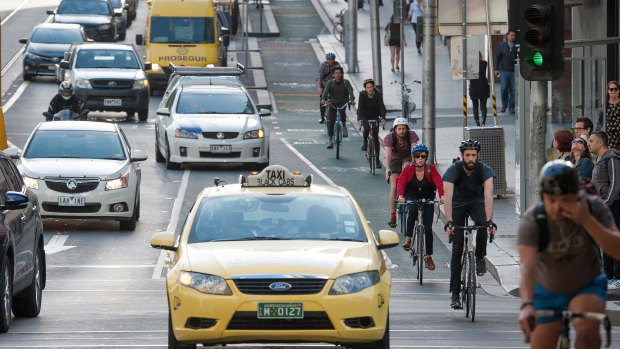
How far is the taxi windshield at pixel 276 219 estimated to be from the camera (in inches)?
456

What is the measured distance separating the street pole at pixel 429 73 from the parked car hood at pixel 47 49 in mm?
18543

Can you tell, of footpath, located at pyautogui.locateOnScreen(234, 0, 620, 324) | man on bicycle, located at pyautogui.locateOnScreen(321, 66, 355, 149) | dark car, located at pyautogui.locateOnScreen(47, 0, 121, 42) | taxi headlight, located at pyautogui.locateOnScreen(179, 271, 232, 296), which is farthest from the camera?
dark car, located at pyautogui.locateOnScreen(47, 0, 121, 42)

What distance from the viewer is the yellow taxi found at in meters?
10.5

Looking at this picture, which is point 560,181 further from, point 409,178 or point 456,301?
point 409,178

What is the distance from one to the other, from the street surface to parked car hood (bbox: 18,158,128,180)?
0.92 meters

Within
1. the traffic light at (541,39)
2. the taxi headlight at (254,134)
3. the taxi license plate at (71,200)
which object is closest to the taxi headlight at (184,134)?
the taxi headlight at (254,134)

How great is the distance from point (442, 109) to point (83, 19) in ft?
54.6

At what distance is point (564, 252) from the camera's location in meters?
8.12

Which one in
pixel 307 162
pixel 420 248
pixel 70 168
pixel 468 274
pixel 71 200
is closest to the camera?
pixel 468 274

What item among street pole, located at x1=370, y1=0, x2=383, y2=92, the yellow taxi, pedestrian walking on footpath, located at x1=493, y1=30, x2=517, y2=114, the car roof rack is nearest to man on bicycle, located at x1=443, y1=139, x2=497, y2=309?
A: the yellow taxi

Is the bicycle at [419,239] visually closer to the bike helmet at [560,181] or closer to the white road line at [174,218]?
the white road line at [174,218]

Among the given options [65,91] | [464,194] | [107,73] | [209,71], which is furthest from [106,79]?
[464,194]

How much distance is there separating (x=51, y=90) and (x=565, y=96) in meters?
21.6

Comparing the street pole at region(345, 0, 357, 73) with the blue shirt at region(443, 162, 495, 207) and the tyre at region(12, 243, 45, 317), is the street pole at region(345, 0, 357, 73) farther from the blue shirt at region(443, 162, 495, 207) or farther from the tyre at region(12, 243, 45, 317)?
the tyre at region(12, 243, 45, 317)
